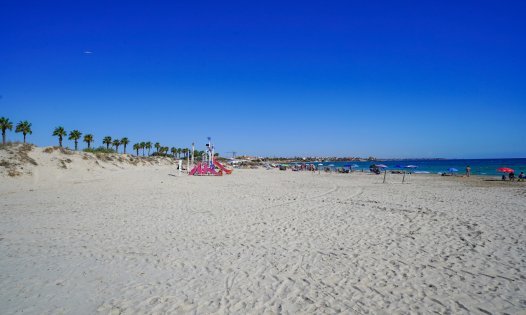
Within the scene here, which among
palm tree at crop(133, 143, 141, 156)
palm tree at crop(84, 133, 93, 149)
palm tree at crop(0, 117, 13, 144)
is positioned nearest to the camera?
palm tree at crop(0, 117, 13, 144)

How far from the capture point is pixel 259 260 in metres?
5.66

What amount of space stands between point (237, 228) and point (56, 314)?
4.73m

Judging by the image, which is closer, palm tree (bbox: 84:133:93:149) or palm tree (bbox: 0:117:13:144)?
palm tree (bbox: 0:117:13:144)

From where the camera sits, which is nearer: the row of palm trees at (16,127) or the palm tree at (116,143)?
the row of palm trees at (16,127)

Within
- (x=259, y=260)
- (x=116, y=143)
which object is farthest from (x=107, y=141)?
(x=259, y=260)

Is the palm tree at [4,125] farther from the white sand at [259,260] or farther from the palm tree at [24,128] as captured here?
the white sand at [259,260]

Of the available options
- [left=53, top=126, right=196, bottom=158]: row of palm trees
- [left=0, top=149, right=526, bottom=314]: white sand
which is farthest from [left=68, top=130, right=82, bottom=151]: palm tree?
[left=0, top=149, right=526, bottom=314]: white sand

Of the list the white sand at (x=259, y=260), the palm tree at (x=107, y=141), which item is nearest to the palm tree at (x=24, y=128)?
the palm tree at (x=107, y=141)

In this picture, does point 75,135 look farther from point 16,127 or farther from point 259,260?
point 259,260

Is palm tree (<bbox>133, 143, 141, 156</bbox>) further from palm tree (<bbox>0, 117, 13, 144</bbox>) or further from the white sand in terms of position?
the white sand

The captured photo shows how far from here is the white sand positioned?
Result: 4.07 m

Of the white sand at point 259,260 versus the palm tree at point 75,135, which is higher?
the palm tree at point 75,135

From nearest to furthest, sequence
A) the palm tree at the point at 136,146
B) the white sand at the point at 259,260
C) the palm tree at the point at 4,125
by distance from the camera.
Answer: the white sand at the point at 259,260 → the palm tree at the point at 4,125 → the palm tree at the point at 136,146

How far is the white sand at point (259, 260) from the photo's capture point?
4070 mm
